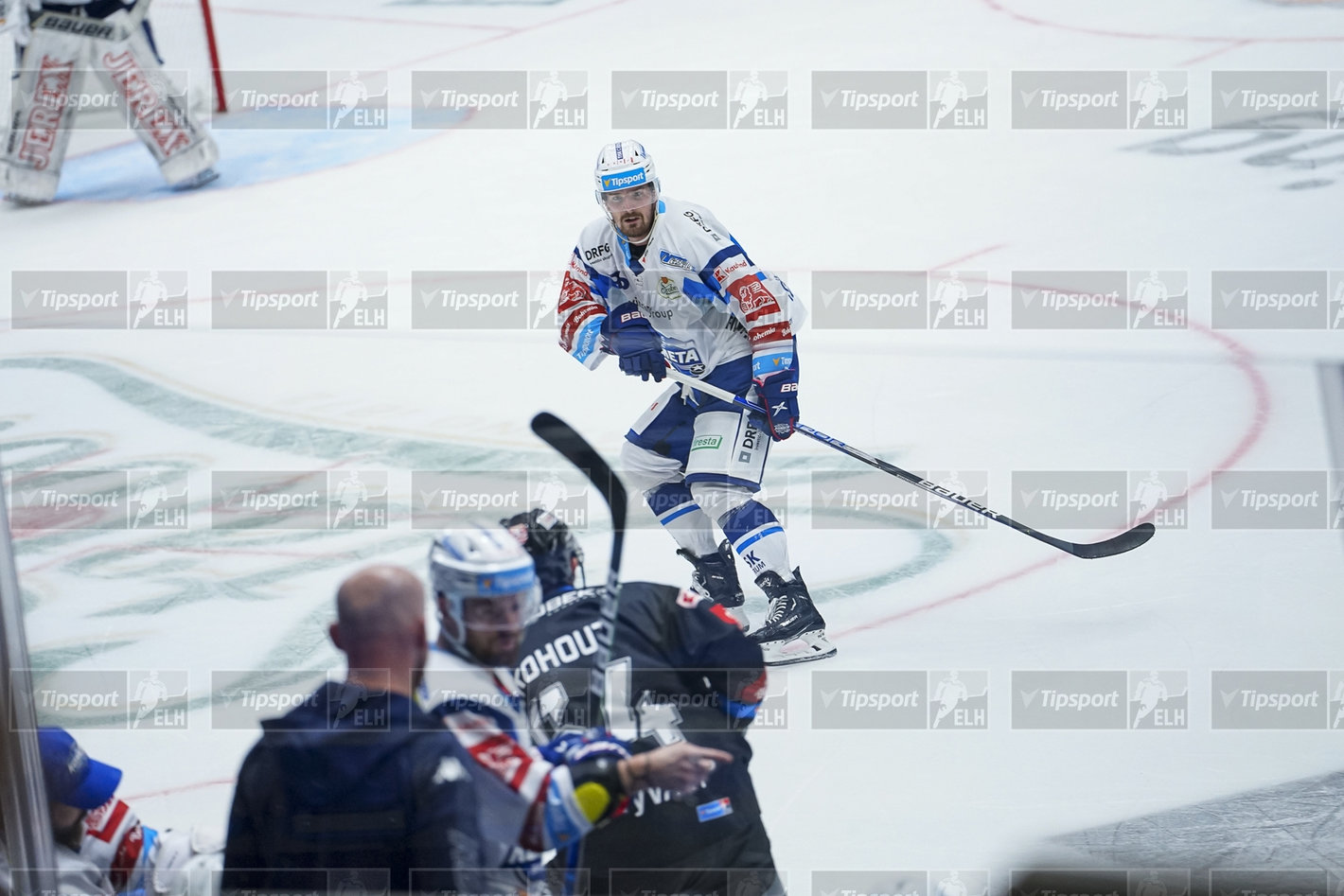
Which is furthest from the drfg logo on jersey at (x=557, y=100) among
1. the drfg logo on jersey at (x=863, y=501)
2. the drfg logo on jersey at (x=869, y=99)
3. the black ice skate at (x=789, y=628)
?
the black ice skate at (x=789, y=628)

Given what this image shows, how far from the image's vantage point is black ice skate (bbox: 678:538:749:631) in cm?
485

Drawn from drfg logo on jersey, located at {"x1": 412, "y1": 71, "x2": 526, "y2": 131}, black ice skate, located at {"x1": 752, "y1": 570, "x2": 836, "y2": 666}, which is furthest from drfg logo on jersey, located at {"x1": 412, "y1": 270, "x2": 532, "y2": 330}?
black ice skate, located at {"x1": 752, "y1": 570, "x2": 836, "y2": 666}

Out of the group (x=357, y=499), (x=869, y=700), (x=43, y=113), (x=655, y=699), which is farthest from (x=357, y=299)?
(x=655, y=699)

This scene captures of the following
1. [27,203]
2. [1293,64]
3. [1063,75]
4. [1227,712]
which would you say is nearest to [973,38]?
[1063,75]

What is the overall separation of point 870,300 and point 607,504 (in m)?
5.83

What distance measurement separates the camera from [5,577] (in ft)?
6.77

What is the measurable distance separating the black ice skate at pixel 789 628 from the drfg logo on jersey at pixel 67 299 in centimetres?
536

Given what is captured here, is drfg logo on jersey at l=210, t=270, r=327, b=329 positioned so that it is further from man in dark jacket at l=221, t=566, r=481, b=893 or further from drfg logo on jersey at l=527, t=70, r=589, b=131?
man in dark jacket at l=221, t=566, r=481, b=893

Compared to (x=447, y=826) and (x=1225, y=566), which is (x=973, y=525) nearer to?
(x=1225, y=566)

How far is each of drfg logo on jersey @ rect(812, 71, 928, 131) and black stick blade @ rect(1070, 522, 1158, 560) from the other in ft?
21.4

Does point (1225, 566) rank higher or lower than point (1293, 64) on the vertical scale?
lower

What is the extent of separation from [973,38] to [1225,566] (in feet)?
26.7

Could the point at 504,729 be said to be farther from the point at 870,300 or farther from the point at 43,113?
the point at 43,113

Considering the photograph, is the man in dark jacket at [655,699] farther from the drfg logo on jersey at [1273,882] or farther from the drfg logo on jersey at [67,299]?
the drfg logo on jersey at [67,299]
